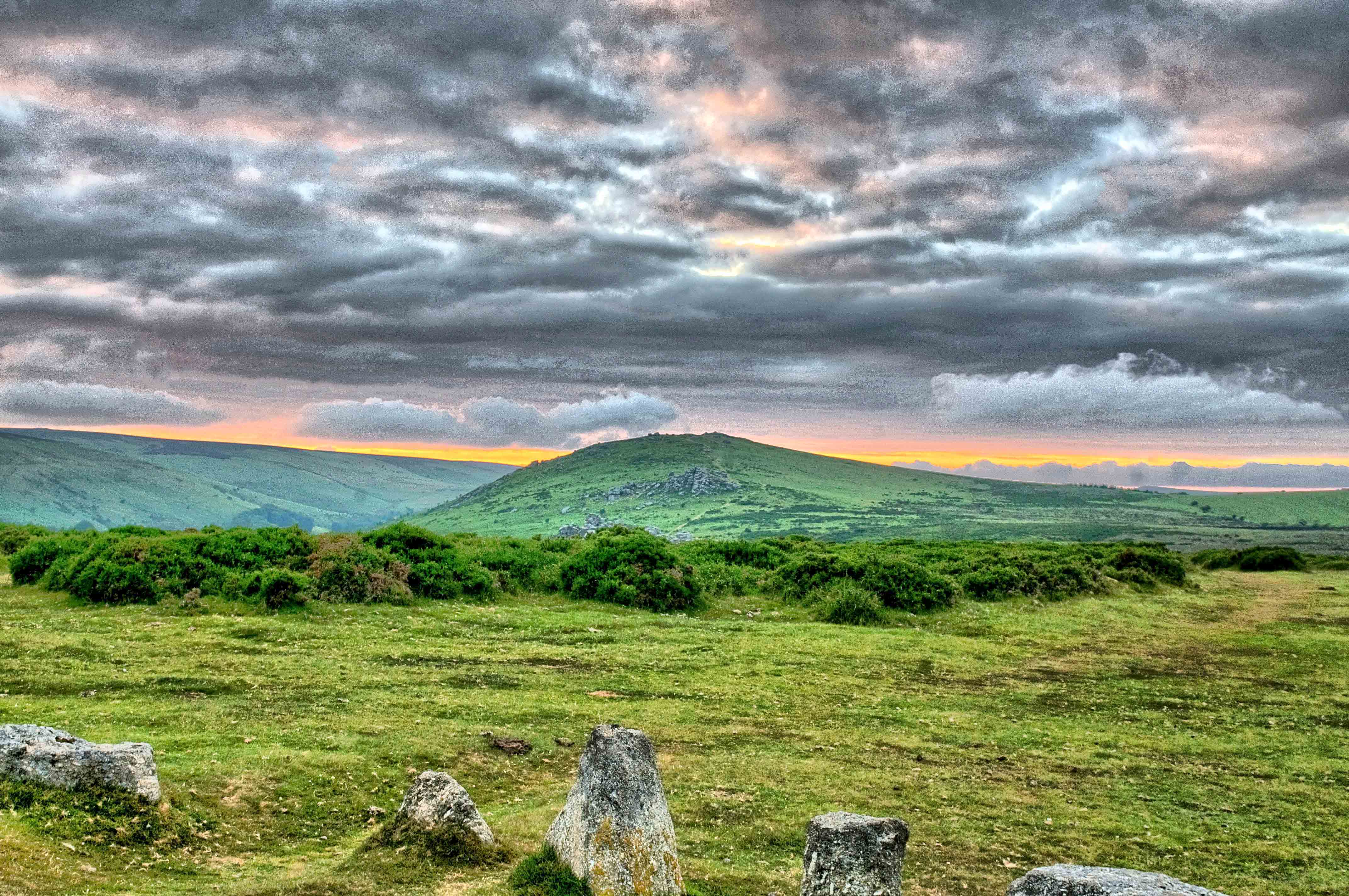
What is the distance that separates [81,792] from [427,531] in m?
31.9

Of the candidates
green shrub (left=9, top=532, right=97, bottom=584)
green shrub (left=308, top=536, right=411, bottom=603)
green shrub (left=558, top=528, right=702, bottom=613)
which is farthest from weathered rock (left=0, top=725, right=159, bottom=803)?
green shrub (left=9, top=532, right=97, bottom=584)

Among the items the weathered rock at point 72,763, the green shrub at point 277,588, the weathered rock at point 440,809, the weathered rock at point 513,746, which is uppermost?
the weathered rock at point 72,763

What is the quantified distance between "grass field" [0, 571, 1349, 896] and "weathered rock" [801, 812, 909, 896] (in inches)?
92.2

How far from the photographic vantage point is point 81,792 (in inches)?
512

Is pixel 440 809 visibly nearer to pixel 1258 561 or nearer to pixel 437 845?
pixel 437 845

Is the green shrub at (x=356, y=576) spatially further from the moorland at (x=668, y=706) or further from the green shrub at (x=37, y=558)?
the green shrub at (x=37, y=558)

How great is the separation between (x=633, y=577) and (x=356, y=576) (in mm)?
12464

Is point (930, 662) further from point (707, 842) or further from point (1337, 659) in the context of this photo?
point (707, 842)

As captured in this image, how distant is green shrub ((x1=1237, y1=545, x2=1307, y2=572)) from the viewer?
74312 mm

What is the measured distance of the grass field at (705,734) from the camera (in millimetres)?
13914

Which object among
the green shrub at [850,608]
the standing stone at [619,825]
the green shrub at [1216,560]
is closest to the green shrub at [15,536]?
the green shrub at [850,608]

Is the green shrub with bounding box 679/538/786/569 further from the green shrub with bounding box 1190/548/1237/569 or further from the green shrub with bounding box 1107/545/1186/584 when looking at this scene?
the green shrub with bounding box 1190/548/1237/569

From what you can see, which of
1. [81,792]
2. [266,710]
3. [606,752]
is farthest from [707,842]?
[266,710]

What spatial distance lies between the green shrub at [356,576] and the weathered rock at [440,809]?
24505mm
